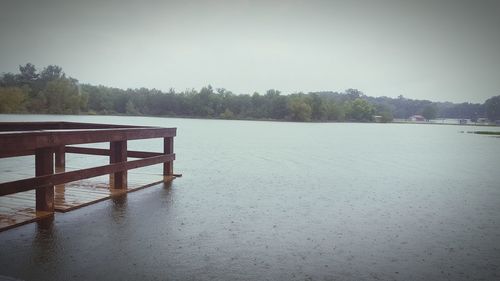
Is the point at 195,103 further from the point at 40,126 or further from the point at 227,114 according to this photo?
the point at 40,126

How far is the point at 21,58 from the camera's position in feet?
511

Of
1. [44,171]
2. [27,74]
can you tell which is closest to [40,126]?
[44,171]

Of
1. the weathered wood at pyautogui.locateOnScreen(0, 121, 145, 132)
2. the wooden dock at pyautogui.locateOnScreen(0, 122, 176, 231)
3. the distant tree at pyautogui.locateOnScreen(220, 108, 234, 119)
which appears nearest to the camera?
the wooden dock at pyautogui.locateOnScreen(0, 122, 176, 231)

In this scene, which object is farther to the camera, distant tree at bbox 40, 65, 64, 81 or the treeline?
distant tree at bbox 40, 65, 64, 81

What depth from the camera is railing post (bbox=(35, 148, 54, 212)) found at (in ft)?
20.9

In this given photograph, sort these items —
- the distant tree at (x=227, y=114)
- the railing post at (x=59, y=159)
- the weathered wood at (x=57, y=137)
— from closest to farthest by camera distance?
the weathered wood at (x=57, y=137) → the railing post at (x=59, y=159) → the distant tree at (x=227, y=114)

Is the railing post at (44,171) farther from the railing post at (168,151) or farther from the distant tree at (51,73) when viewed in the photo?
the distant tree at (51,73)

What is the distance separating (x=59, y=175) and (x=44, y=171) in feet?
1.07

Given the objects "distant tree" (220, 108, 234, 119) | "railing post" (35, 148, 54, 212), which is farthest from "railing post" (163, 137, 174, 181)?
"distant tree" (220, 108, 234, 119)

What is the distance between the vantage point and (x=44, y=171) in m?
6.42

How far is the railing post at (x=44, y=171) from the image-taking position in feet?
20.9

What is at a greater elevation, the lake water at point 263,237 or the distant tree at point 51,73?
the distant tree at point 51,73

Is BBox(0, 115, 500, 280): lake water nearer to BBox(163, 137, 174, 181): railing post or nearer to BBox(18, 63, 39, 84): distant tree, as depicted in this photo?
BBox(163, 137, 174, 181): railing post

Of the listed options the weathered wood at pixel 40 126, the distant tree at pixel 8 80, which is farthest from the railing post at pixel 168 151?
the distant tree at pixel 8 80
